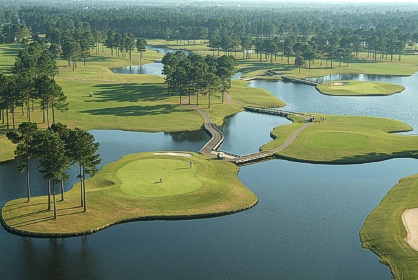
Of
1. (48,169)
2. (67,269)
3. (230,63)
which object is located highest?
(230,63)

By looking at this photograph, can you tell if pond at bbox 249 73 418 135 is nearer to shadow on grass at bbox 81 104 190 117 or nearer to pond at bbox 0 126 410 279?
shadow on grass at bbox 81 104 190 117

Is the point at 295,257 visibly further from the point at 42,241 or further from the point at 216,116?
the point at 216,116

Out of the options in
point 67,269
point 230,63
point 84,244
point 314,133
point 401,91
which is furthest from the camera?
point 401,91

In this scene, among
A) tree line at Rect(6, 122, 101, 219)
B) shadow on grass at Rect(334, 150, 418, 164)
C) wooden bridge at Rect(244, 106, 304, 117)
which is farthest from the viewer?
wooden bridge at Rect(244, 106, 304, 117)

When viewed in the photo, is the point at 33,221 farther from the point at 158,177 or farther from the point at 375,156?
the point at 375,156

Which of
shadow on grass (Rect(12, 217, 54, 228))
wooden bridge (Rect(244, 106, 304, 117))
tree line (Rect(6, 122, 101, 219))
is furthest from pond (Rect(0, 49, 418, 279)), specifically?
wooden bridge (Rect(244, 106, 304, 117))

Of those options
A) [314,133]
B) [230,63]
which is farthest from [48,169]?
[230,63]

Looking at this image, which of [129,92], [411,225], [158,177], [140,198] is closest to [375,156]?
[411,225]
